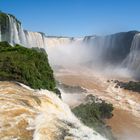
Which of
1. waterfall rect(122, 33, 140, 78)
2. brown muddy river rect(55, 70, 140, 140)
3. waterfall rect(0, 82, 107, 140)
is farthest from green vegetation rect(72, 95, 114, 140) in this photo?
waterfall rect(122, 33, 140, 78)

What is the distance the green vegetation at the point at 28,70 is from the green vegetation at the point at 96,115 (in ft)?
8.73

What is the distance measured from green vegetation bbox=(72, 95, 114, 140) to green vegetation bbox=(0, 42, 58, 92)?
2.66m

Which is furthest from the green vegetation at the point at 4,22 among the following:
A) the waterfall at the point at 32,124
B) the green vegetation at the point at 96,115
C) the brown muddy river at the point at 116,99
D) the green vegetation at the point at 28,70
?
the waterfall at the point at 32,124

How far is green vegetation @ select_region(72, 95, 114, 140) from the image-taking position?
2250cm

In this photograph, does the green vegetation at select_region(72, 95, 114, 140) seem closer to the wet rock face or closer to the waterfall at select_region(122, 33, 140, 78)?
the wet rock face

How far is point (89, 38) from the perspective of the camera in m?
80.6

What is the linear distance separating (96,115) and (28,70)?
21.7ft

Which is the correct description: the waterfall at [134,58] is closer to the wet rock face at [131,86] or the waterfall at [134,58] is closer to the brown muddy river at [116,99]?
the brown muddy river at [116,99]

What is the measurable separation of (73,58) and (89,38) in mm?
6651

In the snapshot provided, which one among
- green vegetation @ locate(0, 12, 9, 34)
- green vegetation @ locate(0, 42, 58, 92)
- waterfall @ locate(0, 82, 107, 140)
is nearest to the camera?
waterfall @ locate(0, 82, 107, 140)

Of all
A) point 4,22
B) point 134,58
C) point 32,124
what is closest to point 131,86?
point 134,58

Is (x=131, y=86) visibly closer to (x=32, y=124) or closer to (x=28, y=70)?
(x=28, y=70)

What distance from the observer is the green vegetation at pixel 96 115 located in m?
22.5

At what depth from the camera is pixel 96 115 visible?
84.1 ft
